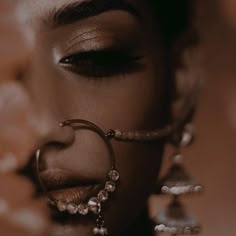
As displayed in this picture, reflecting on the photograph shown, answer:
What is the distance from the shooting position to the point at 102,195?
0.87m

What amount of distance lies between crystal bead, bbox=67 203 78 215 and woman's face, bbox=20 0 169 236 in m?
0.01

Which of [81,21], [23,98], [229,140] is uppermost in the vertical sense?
[229,140]

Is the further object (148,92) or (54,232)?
(148,92)

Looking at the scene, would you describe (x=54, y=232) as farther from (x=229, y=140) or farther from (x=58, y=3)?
(x=229, y=140)

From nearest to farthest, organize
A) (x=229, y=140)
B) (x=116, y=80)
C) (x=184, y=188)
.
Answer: (x=116, y=80), (x=184, y=188), (x=229, y=140)

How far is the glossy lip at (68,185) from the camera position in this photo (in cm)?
82

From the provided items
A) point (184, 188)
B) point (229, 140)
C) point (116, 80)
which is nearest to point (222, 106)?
point (229, 140)

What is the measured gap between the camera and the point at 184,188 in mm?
1049

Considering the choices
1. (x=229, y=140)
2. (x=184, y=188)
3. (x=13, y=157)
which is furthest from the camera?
(x=229, y=140)

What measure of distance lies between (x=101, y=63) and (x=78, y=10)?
0.08m

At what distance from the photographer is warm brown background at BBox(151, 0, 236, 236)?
1388 mm

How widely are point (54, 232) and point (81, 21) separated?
256 millimetres

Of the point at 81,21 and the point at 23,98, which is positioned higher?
the point at 81,21

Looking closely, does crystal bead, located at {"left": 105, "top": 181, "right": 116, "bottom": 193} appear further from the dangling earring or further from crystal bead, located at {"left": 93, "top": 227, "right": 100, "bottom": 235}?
the dangling earring
